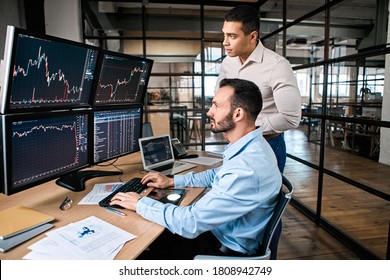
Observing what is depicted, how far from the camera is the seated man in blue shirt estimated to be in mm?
1003

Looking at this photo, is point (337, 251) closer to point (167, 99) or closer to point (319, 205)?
point (319, 205)

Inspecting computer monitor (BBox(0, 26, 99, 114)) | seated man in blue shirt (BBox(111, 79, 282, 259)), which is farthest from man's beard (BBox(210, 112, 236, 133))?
computer monitor (BBox(0, 26, 99, 114))

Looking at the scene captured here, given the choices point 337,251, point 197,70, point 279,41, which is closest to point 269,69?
point 337,251

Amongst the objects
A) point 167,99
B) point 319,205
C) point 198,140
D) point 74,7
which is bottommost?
point 319,205

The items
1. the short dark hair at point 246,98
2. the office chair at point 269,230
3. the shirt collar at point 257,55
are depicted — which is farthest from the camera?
the shirt collar at point 257,55

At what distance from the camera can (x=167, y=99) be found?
12.8ft

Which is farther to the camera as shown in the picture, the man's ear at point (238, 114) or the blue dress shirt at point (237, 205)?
the man's ear at point (238, 114)

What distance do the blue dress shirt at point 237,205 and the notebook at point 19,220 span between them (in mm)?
368

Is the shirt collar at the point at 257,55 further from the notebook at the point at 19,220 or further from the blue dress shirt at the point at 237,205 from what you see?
the notebook at the point at 19,220

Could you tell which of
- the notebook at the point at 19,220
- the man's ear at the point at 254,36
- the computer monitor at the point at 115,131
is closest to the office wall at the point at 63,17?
the computer monitor at the point at 115,131

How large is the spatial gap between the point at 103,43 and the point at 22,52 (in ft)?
9.26

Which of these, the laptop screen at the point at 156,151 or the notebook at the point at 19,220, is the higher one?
the laptop screen at the point at 156,151

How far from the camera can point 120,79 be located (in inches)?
68.3

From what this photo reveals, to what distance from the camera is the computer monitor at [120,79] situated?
5.15ft
